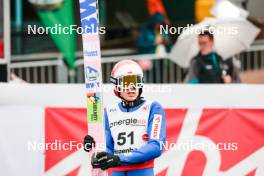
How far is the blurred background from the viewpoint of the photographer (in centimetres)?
1066

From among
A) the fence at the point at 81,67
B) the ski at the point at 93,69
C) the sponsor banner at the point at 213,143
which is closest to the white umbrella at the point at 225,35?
the fence at the point at 81,67

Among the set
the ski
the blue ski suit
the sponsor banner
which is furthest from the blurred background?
the ski

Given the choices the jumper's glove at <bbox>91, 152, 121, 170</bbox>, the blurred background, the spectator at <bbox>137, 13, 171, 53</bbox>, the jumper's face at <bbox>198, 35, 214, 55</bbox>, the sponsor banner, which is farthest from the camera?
the spectator at <bbox>137, 13, 171, 53</bbox>

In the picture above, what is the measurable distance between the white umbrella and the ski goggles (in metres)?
3.38

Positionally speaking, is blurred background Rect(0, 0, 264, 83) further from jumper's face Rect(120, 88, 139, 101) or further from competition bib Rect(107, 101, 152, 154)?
jumper's face Rect(120, 88, 139, 101)

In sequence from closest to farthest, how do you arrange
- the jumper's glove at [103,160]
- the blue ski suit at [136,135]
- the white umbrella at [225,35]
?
the jumper's glove at [103,160]
the blue ski suit at [136,135]
the white umbrella at [225,35]

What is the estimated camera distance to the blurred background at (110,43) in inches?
420

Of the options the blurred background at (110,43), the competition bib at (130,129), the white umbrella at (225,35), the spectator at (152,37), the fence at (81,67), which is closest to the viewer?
the competition bib at (130,129)

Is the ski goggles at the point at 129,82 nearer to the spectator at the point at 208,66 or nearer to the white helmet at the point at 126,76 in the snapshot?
the white helmet at the point at 126,76

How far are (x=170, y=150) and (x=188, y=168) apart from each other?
0.79 ft

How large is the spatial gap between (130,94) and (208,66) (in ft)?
9.97

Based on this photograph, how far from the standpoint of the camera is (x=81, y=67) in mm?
11938

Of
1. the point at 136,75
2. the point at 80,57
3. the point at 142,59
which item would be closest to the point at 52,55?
the point at 80,57

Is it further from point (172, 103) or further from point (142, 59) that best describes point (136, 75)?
point (142, 59)
